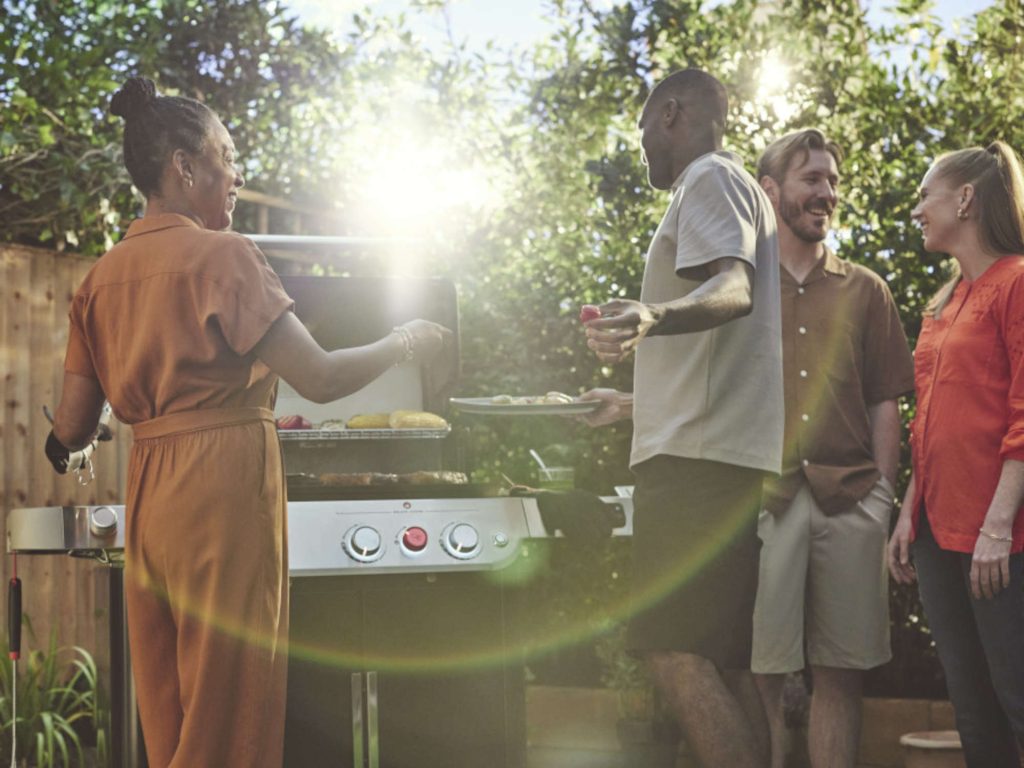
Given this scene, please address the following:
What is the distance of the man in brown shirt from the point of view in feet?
9.69

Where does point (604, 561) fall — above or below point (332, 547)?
below

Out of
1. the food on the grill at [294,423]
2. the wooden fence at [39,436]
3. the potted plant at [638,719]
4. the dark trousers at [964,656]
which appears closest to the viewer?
the dark trousers at [964,656]

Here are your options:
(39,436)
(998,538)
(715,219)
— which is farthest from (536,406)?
(39,436)

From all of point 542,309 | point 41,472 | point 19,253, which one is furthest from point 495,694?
point 19,253

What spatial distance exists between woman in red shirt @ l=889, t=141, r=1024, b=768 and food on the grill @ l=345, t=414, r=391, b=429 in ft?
4.52

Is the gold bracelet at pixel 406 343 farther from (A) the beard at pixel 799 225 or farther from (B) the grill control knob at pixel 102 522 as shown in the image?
(A) the beard at pixel 799 225

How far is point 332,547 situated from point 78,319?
2.59ft

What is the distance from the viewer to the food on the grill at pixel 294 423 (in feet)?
10.4

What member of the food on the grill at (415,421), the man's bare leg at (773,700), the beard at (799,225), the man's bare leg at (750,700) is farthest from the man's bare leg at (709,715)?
the beard at (799,225)

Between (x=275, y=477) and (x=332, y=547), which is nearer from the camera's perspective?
(x=275, y=477)

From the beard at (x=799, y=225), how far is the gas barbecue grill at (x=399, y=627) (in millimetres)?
934

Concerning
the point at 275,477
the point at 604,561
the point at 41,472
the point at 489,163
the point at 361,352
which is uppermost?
the point at 489,163

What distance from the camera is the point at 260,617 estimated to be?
1.92 metres

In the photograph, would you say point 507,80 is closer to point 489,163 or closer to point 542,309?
point 489,163
